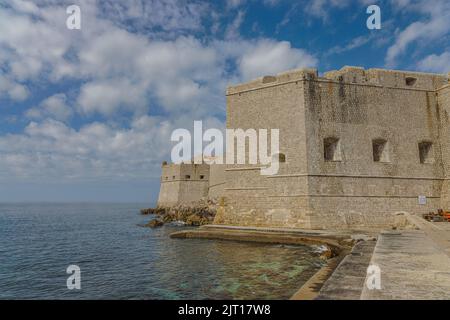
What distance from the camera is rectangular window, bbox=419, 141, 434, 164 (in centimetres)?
1395

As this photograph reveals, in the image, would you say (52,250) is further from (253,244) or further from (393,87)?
(393,87)

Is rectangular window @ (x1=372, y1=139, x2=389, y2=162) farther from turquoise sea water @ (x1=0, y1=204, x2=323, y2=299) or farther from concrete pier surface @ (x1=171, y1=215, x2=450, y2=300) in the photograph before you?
turquoise sea water @ (x1=0, y1=204, x2=323, y2=299)

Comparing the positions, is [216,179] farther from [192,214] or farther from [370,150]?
[370,150]

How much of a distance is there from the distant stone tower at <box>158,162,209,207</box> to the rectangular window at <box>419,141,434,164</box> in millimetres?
21529

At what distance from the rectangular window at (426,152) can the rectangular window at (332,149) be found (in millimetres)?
4224

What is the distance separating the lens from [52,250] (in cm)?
1338

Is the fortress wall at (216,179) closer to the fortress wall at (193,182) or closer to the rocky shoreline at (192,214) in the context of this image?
the rocky shoreline at (192,214)

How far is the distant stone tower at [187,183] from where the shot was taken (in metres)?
32.1

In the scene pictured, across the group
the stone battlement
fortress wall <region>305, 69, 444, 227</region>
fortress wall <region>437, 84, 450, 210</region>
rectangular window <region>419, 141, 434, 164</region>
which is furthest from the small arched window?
fortress wall <region>437, 84, 450, 210</region>

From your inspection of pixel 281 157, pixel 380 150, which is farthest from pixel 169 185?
pixel 380 150

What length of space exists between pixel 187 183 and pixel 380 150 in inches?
861

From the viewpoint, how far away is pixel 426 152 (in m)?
14.1

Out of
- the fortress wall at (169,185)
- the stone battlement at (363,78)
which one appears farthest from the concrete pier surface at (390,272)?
the fortress wall at (169,185)

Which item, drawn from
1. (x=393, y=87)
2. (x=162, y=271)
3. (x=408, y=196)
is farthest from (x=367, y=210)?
(x=162, y=271)
